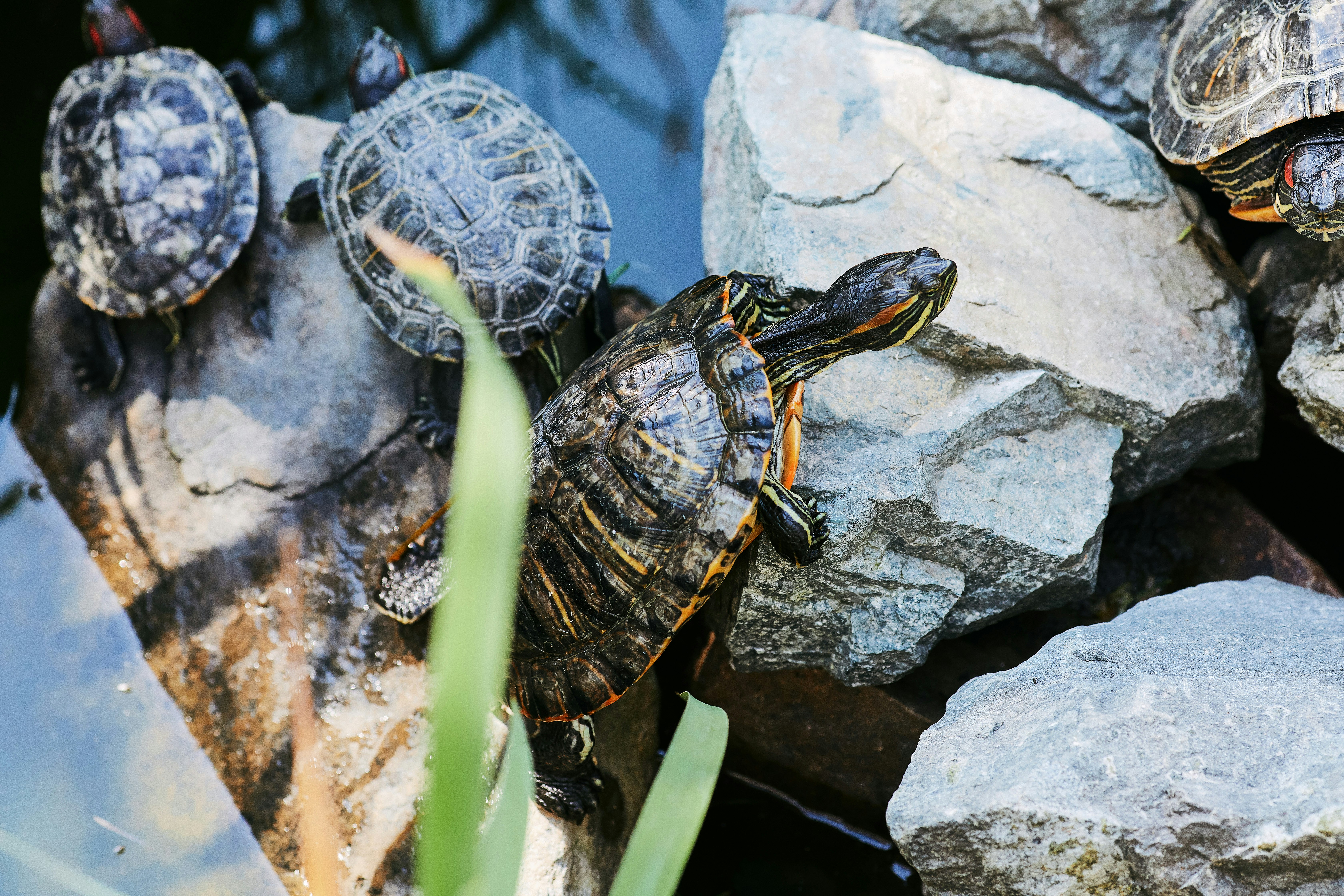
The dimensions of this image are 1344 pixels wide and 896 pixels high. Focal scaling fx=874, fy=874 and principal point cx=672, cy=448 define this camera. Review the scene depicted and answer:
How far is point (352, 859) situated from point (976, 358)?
89.0 inches

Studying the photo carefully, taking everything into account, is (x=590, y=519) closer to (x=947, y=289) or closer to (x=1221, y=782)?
(x=947, y=289)

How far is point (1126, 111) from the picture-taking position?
10.3ft

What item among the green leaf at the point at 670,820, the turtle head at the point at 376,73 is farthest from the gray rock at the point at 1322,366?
the turtle head at the point at 376,73

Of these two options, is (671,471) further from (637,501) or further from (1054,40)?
(1054,40)

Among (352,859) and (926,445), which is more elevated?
(926,445)

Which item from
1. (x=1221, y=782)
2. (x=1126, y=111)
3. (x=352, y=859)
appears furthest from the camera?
(x=1126, y=111)

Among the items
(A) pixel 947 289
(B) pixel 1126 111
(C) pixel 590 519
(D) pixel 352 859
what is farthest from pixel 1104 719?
(B) pixel 1126 111

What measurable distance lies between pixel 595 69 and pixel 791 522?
2751mm

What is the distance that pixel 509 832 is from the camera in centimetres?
107

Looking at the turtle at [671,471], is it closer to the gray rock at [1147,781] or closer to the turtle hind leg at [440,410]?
the gray rock at [1147,781]

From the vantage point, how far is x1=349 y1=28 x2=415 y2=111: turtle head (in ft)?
10.8

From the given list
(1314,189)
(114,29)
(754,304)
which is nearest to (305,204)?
(114,29)

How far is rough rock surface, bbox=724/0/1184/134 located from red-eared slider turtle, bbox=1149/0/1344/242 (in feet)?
1.19

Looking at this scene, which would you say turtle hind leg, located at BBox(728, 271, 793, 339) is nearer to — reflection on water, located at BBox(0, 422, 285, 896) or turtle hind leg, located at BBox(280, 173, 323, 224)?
turtle hind leg, located at BBox(280, 173, 323, 224)
